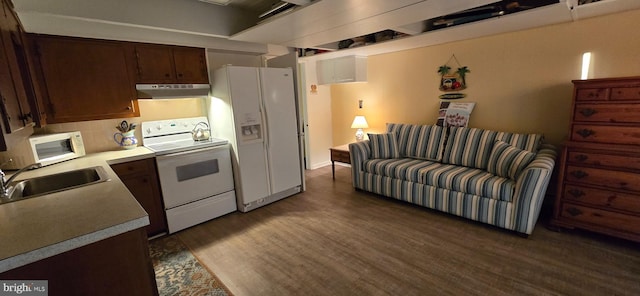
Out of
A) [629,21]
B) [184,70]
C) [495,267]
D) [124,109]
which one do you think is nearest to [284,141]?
[184,70]

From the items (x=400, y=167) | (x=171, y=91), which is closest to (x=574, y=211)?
(x=400, y=167)

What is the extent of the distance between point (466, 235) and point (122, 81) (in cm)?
378

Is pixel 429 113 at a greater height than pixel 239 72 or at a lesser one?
lesser

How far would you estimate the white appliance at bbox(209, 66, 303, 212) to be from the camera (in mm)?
3139

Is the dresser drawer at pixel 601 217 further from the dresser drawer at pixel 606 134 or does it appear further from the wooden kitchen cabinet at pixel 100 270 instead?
the wooden kitchen cabinet at pixel 100 270

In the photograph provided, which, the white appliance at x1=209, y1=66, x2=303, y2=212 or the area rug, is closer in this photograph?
the area rug

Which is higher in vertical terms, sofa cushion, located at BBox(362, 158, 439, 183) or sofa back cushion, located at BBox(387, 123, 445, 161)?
sofa back cushion, located at BBox(387, 123, 445, 161)

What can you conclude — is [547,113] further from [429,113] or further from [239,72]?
[239,72]

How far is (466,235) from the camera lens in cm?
264

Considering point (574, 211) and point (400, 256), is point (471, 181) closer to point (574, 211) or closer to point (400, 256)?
point (574, 211)

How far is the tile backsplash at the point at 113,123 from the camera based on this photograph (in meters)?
2.81

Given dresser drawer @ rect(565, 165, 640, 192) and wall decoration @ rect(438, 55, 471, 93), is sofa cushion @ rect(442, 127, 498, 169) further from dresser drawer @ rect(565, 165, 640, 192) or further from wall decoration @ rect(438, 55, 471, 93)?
dresser drawer @ rect(565, 165, 640, 192)

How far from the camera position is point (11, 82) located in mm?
1435

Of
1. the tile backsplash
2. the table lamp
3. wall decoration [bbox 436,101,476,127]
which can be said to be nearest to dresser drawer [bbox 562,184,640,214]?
wall decoration [bbox 436,101,476,127]
